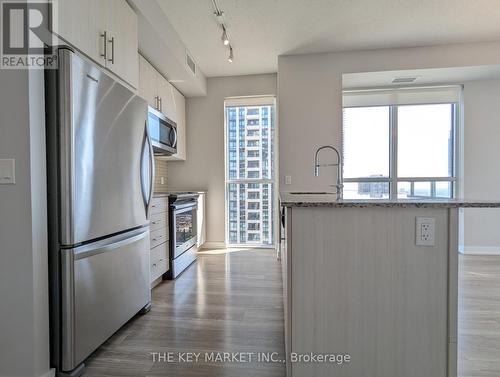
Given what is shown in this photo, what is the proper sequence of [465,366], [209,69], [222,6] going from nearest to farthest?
[465,366] < [222,6] < [209,69]

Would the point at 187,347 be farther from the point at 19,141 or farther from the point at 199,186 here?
the point at 199,186

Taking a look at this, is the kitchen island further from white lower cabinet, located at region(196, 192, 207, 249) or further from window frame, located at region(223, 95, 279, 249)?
window frame, located at region(223, 95, 279, 249)

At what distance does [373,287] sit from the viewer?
4.30ft

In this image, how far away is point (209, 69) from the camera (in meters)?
4.15

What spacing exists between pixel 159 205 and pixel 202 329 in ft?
4.45

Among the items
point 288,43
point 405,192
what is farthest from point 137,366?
point 405,192

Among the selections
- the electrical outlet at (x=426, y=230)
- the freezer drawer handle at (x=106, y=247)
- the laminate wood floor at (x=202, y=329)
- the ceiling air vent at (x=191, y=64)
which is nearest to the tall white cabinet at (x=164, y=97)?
the ceiling air vent at (x=191, y=64)

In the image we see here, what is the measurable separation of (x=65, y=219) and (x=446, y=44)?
14.6ft

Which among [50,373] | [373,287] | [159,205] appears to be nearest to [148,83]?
[159,205]

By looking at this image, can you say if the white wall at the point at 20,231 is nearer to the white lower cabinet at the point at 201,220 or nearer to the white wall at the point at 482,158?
the white lower cabinet at the point at 201,220

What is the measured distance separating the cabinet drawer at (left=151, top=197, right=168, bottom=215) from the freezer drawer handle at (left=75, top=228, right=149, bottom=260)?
1.72ft

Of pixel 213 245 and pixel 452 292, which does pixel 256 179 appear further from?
pixel 452 292

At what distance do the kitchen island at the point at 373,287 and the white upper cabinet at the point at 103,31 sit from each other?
1.62 meters
